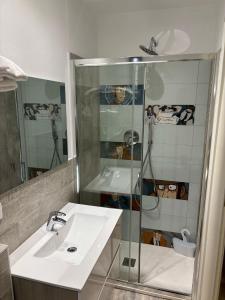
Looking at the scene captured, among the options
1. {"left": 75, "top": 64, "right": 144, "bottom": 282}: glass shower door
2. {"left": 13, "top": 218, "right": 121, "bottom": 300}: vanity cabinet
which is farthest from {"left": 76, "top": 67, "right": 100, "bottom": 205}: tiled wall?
{"left": 13, "top": 218, "right": 121, "bottom": 300}: vanity cabinet

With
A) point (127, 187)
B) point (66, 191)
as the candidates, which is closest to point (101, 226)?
point (66, 191)

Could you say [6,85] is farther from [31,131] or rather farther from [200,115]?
[200,115]

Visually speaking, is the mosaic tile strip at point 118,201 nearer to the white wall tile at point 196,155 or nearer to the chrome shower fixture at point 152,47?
the white wall tile at point 196,155

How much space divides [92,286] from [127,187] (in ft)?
3.91

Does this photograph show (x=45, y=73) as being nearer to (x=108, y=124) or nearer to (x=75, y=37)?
(x=75, y=37)

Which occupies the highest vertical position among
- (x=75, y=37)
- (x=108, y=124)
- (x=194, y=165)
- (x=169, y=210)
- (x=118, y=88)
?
(x=75, y=37)

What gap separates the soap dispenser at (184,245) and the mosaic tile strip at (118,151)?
1149 mm

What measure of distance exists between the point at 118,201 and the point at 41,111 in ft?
4.15

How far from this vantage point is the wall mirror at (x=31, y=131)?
4.13 ft

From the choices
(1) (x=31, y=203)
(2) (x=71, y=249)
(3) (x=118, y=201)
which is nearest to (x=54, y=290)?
(2) (x=71, y=249)

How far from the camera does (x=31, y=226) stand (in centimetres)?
149

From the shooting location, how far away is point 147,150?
2.67 m

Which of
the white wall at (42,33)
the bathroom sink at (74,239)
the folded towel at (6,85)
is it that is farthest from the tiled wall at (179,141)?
the folded towel at (6,85)

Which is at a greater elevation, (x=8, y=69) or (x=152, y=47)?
(x=152, y=47)
